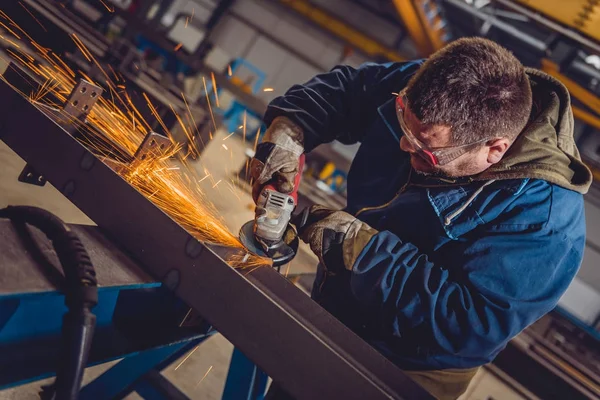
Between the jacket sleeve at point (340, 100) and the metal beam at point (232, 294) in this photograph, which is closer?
the metal beam at point (232, 294)

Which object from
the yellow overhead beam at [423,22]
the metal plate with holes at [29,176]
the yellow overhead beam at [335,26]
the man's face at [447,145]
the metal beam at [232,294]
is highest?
the yellow overhead beam at [335,26]

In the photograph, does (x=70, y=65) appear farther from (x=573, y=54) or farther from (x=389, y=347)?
(x=573, y=54)

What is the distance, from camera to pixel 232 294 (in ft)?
3.47

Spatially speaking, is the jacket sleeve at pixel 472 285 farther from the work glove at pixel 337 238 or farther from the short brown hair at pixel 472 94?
the short brown hair at pixel 472 94

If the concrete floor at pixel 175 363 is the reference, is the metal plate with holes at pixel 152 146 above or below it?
above

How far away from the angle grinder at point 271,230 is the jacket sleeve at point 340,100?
0.49 metres

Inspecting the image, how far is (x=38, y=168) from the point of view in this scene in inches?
54.9

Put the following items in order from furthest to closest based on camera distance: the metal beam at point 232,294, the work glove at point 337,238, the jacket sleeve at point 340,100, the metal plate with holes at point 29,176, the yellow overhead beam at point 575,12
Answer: the yellow overhead beam at point 575,12 < the jacket sleeve at point 340,100 < the metal plate with holes at point 29,176 < the work glove at point 337,238 < the metal beam at point 232,294

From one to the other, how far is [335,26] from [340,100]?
34.2 feet

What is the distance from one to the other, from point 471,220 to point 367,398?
748 mm

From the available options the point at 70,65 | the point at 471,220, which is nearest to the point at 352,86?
the point at 471,220

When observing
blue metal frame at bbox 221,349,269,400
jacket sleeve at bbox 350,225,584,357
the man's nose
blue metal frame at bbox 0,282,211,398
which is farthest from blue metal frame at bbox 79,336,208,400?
the man's nose

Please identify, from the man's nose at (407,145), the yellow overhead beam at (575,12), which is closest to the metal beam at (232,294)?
the man's nose at (407,145)

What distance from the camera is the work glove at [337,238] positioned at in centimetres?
141
